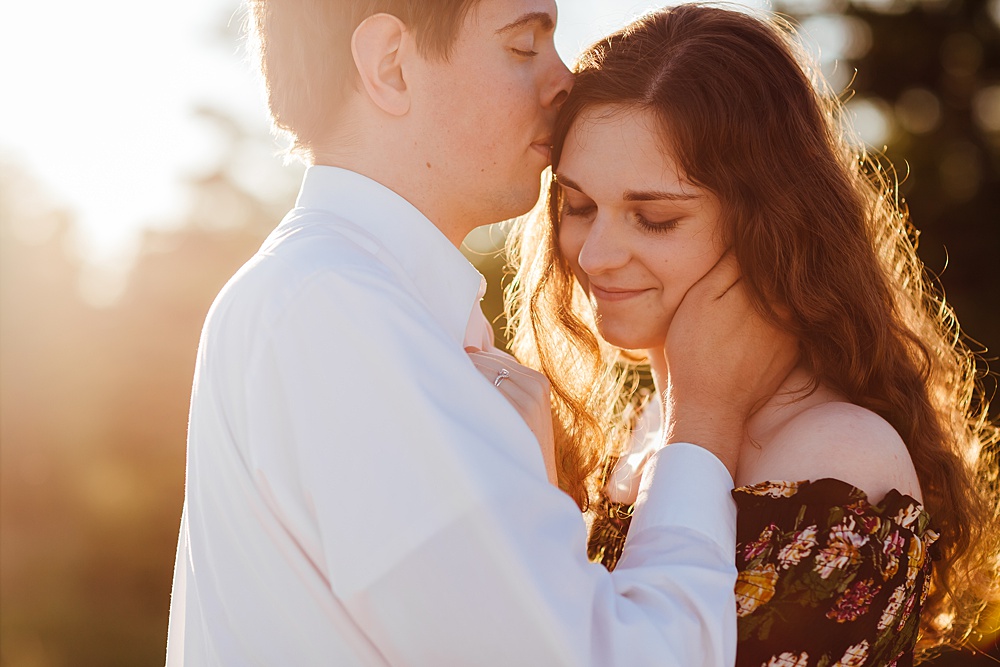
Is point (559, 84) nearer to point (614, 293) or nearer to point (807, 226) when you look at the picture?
point (614, 293)

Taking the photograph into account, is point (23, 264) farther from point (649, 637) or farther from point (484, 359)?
point (649, 637)

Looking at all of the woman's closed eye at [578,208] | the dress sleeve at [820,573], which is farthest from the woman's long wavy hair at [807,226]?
the dress sleeve at [820,573]

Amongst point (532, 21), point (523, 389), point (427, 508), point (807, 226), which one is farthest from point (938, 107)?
point (427, 508)

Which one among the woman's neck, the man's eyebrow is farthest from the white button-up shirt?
the man's eyebrow

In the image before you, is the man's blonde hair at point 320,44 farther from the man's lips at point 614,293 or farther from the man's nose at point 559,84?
the man's lips at point 614,293

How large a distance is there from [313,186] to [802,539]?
4.35 ft

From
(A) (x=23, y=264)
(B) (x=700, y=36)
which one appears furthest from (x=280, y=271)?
(A) (x=23, y=264)

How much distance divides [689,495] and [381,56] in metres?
1.20

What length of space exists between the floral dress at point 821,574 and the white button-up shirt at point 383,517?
0.19m

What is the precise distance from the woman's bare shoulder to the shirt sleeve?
606 mm

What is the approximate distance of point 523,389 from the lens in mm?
2268

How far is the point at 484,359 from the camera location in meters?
2.32

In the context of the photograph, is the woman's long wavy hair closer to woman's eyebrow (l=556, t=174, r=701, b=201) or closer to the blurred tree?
woman's eyebrow (l=556, t=174, r=701, b=201)

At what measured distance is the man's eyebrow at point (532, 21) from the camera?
7.75 ft
